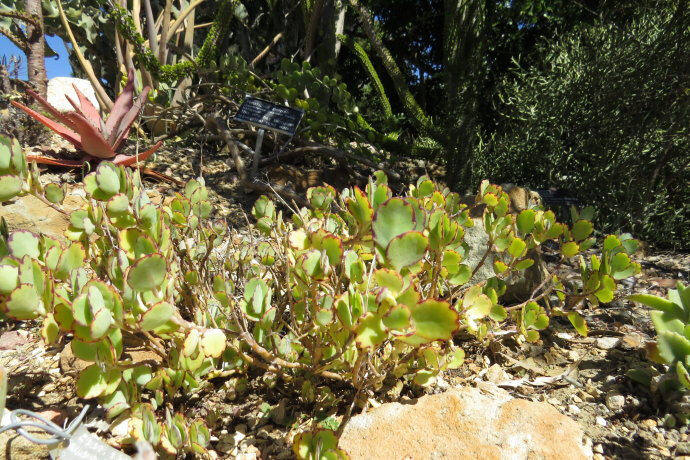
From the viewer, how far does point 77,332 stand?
0.66 metres

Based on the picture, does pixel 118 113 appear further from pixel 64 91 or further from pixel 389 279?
pixel 64 91

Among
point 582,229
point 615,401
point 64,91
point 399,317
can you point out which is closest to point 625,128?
point 582,229

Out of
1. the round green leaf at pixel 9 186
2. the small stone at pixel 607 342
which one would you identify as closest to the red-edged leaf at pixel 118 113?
the round green leaf at pixel 9 186

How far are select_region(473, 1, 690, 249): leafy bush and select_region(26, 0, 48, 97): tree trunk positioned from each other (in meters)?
3.79

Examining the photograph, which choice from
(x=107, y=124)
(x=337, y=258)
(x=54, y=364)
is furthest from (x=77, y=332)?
(x=107, y=124)

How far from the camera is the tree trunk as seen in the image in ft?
10.2

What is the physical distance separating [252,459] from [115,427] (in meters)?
0.34

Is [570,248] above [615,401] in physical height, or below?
above

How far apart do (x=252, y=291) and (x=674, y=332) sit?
0.99 metres

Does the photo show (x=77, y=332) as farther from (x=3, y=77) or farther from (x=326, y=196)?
(x=3, y=77)

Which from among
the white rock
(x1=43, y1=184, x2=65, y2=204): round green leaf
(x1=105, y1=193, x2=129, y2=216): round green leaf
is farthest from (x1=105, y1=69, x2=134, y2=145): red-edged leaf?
the white rock

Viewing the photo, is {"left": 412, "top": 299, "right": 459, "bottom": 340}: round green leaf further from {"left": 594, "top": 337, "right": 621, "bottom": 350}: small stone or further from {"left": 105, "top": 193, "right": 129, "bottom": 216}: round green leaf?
{"left": 594, "top": 337, "right": 621, "bottom": 350}: small stone

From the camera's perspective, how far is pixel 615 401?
1.08 m

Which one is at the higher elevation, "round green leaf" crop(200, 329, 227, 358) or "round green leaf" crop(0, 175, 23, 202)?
"round green leaf" crop(0, 175, 23, 202)
